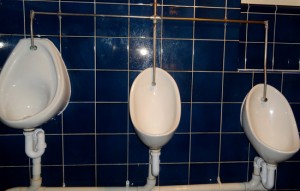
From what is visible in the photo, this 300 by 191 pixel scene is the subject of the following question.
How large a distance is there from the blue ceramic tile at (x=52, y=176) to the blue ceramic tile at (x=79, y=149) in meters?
0.09

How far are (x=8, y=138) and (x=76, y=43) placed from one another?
0.79 m

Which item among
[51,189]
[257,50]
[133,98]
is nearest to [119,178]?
[51,189]

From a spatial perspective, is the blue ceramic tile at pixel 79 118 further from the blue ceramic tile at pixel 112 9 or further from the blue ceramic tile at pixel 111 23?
the blue ceramic tile at pixel 112 9

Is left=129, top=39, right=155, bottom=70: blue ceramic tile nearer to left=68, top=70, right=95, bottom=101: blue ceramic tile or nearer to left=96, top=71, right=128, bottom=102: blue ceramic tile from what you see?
left=96, top=71, right=128, bottom=102: blue ceramic tile

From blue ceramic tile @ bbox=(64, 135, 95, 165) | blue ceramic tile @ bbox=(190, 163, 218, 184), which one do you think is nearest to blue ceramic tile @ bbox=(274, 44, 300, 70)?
blue ceramic tile @ bbox=(190, 163, 218, 184)

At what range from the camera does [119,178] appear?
6.12ft

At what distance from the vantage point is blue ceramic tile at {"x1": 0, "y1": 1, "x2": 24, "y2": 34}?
1.67 metres

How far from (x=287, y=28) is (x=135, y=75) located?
46.6 inches

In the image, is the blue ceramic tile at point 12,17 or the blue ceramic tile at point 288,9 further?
the blue ceramic tile at point 288,9

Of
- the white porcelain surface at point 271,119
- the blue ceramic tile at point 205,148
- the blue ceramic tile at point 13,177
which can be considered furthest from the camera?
the blue ceramic tile at point 205,148

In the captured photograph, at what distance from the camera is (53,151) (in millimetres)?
1796

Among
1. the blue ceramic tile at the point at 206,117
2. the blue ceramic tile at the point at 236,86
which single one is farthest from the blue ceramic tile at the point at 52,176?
the blue ceramic tile at the point at 236,86

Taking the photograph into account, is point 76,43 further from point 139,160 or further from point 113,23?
point 139,160

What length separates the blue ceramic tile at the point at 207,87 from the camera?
183 centimetres
